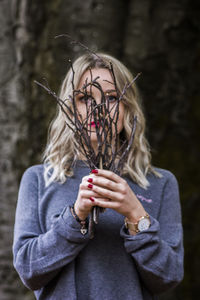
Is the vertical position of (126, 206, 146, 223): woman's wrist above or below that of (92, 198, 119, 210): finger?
below

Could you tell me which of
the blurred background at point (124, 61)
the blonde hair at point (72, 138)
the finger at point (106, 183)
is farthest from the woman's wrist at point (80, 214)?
the blurred background at point (124, 61)

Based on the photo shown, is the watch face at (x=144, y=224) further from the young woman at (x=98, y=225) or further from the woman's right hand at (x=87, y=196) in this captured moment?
the woman's right hand at (x=87, y=196)

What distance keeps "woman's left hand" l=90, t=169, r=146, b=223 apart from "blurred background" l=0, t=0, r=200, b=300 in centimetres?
127

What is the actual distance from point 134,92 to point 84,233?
73cm

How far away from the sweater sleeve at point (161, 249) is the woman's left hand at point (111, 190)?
13cm

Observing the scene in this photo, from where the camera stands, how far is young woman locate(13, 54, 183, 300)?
130 cm

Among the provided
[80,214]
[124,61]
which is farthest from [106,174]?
[124,61]

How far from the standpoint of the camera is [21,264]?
54.0 inches

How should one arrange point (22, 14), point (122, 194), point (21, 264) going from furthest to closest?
1. point (22, 14)
2. point (21, 264)
3. point (122, 194)

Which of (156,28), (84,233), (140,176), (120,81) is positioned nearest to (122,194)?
(84,233)

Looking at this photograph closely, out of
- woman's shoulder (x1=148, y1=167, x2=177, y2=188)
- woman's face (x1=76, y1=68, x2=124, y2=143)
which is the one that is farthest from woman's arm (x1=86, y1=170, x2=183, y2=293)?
woman's face (x1=76, y1=68, x2=124, y2=143)

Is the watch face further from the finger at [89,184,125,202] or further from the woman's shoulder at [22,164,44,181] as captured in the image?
the woman's shoulder at [22,164,44,181]

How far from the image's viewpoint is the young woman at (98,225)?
130cm

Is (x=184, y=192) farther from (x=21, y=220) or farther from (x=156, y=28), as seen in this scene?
(x=21, y=220)
